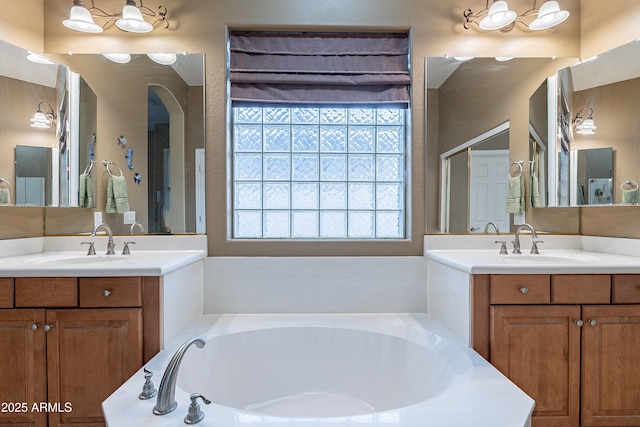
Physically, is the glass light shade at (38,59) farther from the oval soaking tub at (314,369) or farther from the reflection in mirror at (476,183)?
the reflection in mirror at (476,183)

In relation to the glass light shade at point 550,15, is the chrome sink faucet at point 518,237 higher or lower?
lower

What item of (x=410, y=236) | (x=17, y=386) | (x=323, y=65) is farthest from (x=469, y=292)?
(x=17, y=386)

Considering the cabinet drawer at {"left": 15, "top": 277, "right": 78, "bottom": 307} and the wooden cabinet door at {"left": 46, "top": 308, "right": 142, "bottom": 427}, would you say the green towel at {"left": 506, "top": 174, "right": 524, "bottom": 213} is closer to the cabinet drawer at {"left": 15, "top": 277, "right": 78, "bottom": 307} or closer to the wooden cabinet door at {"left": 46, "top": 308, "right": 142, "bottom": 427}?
the wooden cabinet door at {"left": 46, "top": 308, "right": 142, "bottom": 427}

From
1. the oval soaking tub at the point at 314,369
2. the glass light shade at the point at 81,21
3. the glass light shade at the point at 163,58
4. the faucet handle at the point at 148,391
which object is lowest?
the oval soaking tub at the point at 314,369

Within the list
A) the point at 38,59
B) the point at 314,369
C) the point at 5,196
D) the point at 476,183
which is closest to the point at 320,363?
the point at 314,369

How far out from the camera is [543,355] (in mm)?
1542

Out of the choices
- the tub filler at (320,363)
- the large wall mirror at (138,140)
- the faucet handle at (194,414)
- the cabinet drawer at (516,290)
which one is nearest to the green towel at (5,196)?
the large wall mirror at (138,140)

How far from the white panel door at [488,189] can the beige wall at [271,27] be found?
0.14 m

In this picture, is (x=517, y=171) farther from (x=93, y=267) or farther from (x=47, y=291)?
(x=47, y=291)

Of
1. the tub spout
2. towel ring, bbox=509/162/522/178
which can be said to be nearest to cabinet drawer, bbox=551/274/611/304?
towel ring, bbox=509/162/522/178

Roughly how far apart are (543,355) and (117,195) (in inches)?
95.1

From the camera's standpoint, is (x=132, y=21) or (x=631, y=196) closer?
(x=631, y=196)

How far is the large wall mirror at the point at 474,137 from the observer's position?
2104 mm

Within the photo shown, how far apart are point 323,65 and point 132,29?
116 centimetres
